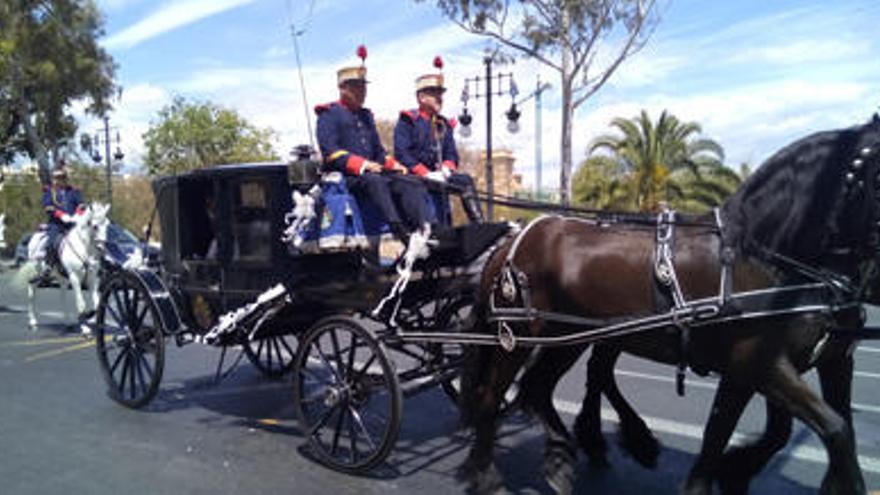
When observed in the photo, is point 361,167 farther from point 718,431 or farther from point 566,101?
point 566,101

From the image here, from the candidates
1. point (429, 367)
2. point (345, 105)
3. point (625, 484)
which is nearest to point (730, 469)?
point (625, 484)

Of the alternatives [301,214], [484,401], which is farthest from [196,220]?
A: [484,401]

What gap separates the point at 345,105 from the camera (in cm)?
534

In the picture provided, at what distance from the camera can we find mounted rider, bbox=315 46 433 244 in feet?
15.7

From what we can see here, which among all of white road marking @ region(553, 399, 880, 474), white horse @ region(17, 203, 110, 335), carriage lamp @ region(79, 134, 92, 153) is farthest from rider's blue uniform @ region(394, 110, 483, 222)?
carriage lamp @ region(79, 134, 92, 153)

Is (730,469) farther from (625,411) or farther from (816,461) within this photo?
(816,461)

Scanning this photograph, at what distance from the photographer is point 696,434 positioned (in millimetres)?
5363

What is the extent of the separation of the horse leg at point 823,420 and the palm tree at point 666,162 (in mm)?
20589

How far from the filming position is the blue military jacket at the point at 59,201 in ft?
33.2

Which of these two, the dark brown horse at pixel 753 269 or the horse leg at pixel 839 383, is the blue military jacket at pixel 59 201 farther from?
the horse leg at pixel 839 383

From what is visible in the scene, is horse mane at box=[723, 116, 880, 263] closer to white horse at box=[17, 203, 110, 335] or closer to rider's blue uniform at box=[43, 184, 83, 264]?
white horse at box=[17, 203, 110, 335]

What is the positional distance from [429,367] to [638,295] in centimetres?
190

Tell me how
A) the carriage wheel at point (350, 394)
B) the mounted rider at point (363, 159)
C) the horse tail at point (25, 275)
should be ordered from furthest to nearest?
the horse tail at point (25, 275), the mounted rider at point (363, 159), the carriage wheel at point (350, 394)


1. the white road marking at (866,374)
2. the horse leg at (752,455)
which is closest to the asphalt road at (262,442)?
the white road marking at (866,374)
